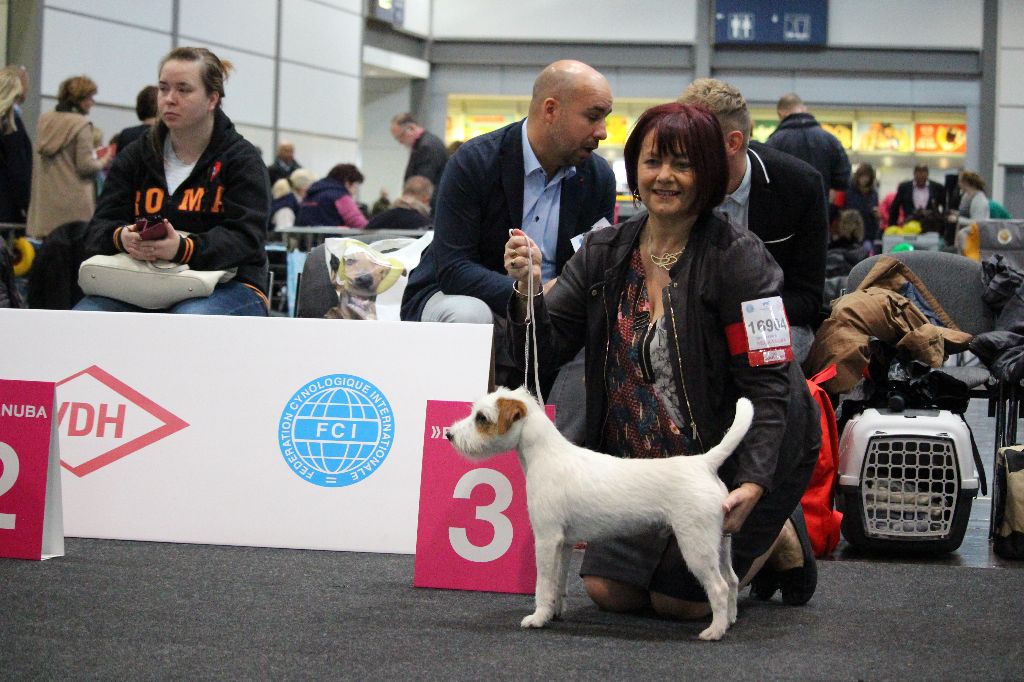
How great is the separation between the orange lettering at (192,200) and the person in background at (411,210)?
4.26 meters

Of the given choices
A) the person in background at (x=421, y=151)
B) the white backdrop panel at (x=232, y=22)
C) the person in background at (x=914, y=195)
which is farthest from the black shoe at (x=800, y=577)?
the person in background at (x=914, y=195)

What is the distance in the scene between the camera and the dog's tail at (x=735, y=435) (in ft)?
8.05

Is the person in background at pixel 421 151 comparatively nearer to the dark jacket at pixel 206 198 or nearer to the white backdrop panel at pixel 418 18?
the dark jacket at pixel 206 198

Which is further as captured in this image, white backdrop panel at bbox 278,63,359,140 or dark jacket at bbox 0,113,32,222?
white backdrop panel at bbox 278,63,359,140

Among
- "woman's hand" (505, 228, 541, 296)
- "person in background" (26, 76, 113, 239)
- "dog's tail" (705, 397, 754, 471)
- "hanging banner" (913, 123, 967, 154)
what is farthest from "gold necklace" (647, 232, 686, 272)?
"hanging banner" (913, 123, 967, 154)

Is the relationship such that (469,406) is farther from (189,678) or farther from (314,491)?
(189,678)

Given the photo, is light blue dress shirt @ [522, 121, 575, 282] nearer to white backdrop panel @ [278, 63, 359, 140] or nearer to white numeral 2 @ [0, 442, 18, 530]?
white numeral 2 @ [0, 442, 18, 530]

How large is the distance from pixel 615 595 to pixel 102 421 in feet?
5.27

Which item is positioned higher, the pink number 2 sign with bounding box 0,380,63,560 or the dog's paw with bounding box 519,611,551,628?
the pink number 2 sign with bounding box 0,380,63,560

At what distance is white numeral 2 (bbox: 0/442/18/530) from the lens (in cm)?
331

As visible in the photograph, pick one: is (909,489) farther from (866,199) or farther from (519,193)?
(866,199)

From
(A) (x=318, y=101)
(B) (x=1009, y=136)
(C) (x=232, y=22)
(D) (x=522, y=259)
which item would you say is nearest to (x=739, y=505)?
(D) (x=522, y=259)

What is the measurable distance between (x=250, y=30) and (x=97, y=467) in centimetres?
1113

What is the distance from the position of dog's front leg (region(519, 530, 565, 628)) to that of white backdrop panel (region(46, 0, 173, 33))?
9573 millimetres
